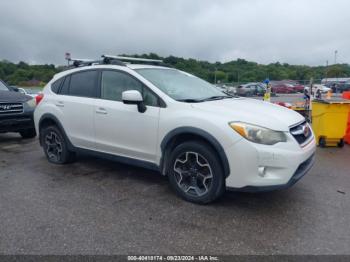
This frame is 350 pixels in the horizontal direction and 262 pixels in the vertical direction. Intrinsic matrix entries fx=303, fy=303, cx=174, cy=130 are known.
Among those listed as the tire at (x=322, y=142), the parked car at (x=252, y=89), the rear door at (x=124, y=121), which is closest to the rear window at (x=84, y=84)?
the rear door at (x=124, y=121)

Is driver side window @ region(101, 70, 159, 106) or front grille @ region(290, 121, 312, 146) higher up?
driver side window @ region(101, 70, 159, 106)

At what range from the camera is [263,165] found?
124 inches

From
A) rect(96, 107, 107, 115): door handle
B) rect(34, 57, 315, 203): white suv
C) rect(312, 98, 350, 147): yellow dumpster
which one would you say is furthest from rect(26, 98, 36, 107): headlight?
rect(312, 98, 350, 147): yellow dumpster

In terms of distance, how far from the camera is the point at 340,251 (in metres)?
2.65

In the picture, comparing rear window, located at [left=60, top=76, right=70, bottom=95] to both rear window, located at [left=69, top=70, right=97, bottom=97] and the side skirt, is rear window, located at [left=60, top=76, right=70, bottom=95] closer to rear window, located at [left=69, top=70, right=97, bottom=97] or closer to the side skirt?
rear window, located at [left=69, top=70, right=97, bottom=97]

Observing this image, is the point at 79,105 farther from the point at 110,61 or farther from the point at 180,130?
the point at 180,130

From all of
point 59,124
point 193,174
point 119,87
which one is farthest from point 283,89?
point 193,174

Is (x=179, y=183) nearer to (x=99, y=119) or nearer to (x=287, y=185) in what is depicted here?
(x=287, y=185)

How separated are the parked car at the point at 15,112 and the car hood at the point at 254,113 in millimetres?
5212

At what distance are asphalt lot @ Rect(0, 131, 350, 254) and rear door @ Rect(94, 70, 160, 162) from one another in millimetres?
533

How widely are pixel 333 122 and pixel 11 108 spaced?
7.24m

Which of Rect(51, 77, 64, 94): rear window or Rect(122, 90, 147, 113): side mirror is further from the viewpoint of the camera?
Rect(51, 77, 64, 94): rear window

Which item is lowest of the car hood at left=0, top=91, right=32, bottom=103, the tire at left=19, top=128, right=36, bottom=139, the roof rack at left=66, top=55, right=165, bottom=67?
the tire at left=19, top=128, right=36, bottom=139

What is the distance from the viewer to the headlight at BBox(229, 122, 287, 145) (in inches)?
125
